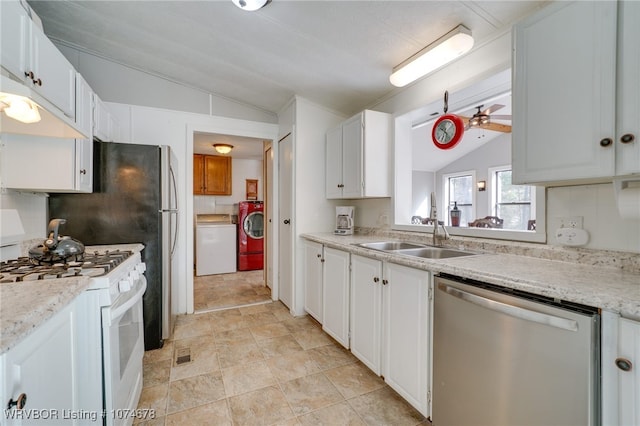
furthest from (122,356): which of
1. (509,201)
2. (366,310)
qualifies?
(509,201)

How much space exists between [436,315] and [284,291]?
2269 millimetres

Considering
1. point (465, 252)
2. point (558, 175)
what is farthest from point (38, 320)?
point (465, 252)

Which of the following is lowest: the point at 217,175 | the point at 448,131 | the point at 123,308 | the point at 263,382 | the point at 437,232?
the point at 263,382

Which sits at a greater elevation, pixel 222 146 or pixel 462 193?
pixel 222 146

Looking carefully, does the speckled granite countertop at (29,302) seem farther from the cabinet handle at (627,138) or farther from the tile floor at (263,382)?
the cabinet handle at (627,138)

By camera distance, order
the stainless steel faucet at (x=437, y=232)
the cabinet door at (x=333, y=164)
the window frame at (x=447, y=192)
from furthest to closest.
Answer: the window frame at (x=447, y=192) → the cabinet door at (x=333, y=164) → the stainless steel faucet at (x=437, y=232)

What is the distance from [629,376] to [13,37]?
2.61 metres

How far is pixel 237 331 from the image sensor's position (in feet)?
8.57

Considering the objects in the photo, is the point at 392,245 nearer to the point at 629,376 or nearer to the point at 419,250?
the point at 419,250

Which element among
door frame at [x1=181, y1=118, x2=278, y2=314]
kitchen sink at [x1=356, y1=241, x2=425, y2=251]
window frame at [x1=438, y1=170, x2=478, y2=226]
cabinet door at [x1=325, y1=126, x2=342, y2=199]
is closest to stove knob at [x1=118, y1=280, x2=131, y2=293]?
kitchen sink at [x1=356, y1=241, x2=425, y2=251]

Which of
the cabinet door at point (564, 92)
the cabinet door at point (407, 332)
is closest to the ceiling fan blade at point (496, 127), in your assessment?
the cabinet door at point (564, 92)

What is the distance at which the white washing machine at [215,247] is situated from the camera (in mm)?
4672

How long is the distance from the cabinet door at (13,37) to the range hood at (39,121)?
0.22 ft

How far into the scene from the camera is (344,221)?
294 cm
